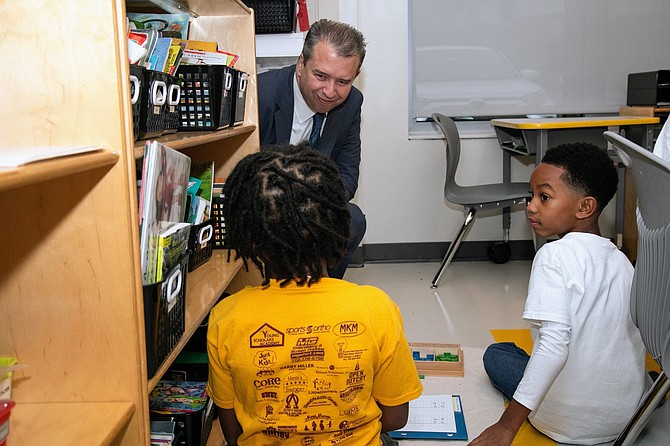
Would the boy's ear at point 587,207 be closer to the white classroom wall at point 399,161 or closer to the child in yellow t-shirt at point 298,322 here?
the child in yellow t-shirt at point 298,322

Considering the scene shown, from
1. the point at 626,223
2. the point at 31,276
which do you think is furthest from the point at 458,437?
the point at 626,223

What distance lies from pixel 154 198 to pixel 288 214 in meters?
0.22

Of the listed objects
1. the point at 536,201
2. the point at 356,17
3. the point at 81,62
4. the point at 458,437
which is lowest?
the point at 458,437

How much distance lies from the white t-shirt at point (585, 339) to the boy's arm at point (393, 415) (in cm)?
38

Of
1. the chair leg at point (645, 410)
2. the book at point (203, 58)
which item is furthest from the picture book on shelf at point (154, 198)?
the chair leg at point (645, 410)

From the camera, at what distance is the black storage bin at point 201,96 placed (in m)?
1.70

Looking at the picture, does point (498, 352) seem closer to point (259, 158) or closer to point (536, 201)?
point (536, 201)

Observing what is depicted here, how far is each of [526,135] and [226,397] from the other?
234cm

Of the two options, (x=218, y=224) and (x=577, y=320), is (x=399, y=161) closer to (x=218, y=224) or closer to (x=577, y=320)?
(x=218, y=224)

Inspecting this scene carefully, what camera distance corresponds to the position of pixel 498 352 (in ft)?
7.12

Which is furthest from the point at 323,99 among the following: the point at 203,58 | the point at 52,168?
the point at 52,168

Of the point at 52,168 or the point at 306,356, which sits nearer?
the point at 52,168

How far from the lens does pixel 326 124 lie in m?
2.60

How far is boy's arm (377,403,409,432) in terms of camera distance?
1233mm
